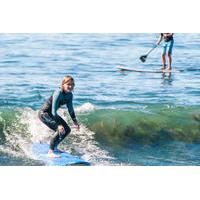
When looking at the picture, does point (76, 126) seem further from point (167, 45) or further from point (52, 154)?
point (167, 45)

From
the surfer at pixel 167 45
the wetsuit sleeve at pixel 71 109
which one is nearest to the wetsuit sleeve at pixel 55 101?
the wetsuit sleeve at pixel 71 109

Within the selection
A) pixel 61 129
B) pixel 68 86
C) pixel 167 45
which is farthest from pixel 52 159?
pixel 167 45

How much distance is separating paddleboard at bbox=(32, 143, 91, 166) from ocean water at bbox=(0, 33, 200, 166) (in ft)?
0.15

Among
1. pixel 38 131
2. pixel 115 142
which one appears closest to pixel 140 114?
pixel 115 142

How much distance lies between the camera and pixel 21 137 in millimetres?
8016

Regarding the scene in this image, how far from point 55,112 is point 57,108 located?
0.13 ft

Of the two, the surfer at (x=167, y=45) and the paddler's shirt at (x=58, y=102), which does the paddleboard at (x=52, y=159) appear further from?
the surfer at (x=167, y=45)

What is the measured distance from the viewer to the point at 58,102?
7941mm

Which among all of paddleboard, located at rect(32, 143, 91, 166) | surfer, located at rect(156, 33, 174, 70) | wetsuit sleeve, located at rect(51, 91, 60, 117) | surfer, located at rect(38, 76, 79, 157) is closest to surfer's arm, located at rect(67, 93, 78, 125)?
surfer, located at rect(38, 76, 79, 157)

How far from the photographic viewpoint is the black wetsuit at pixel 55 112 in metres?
7.94

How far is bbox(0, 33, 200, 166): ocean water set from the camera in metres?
7.98

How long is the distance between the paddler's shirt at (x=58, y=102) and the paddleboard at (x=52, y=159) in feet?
0.99
